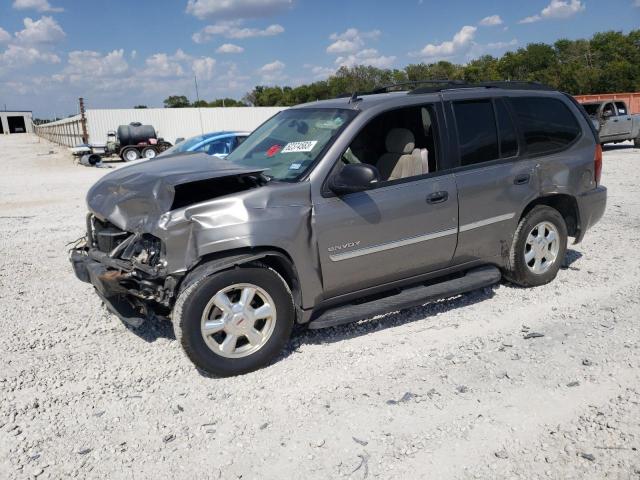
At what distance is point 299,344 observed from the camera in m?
4.22

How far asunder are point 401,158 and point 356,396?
2.16 meters

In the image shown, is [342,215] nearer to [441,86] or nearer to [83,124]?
[441,86]

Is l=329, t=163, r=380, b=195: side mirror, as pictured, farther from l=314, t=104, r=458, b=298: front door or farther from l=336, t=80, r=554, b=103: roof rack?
l=336, t=80, r=554, b=103: roof rack

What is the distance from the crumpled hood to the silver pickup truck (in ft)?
58.5

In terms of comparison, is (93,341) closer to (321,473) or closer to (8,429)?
(8,429)

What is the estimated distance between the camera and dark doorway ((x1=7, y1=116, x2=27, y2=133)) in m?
115

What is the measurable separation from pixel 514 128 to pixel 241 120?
128 ft

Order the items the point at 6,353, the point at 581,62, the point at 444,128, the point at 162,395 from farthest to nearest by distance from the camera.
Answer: the point at 581,62, the point at 444,128, the point at 6,353, the point at 162,395

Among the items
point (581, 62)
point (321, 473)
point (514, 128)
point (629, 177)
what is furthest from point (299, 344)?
point (581, 62)

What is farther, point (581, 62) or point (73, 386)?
point (581, 62)

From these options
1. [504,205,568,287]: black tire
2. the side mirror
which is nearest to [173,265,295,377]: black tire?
the side mirror

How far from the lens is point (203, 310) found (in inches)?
138

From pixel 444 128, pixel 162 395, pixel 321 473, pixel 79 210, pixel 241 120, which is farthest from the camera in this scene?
pixel 241 120

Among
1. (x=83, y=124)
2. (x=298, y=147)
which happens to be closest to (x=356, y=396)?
(x=298, y=147)
